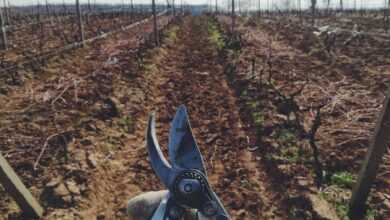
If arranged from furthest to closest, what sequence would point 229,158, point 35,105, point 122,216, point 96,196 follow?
point 35,105, point 229,158, point 96,196, point 122,216

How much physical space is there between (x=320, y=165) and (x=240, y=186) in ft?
4.00

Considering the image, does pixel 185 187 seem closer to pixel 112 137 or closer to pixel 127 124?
pixel 112 137

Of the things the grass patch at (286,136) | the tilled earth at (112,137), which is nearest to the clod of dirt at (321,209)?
the tilled earth at (112,137)

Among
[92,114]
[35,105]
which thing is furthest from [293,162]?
[35,105]

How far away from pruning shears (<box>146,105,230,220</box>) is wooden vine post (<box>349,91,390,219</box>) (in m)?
2.44

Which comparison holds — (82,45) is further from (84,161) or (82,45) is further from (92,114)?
(84,161)

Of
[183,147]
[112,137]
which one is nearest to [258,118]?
[112,137]

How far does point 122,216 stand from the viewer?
4672mm

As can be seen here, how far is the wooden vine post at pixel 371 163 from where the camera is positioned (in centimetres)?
368

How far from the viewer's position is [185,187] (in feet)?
6.30

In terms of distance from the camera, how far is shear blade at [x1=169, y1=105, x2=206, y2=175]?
6.66 ft

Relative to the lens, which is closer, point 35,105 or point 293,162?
point 293,162

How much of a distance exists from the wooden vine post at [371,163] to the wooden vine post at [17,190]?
11.9 ft

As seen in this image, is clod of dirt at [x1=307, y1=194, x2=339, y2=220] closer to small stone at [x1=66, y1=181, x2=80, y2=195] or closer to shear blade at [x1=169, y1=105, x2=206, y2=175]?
shear blade at [x1=169, y1=105, x2=206, y2=175]
